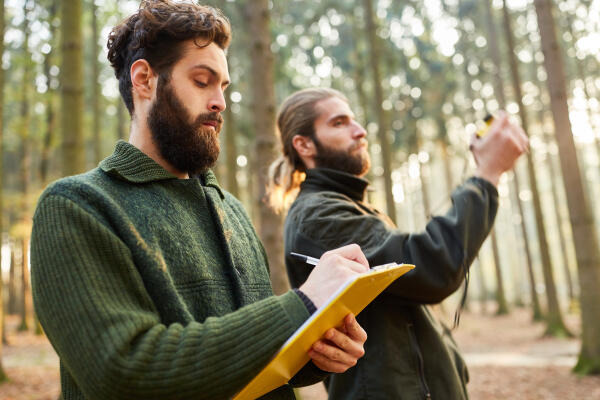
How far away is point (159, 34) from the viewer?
1666 millimetres

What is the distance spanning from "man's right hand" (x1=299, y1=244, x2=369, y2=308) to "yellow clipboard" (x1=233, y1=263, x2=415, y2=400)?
46mm

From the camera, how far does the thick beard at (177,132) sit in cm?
163

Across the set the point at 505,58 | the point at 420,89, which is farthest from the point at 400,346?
the point at 505,58

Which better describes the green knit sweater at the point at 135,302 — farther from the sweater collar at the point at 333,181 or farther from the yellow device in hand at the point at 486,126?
the yellow device in hand at the point at 486,126

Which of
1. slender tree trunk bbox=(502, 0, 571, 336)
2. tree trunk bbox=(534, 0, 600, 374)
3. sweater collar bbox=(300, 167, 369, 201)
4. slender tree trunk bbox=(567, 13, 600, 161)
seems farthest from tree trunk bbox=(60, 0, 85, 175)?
slender tree trunk bbox=(567, 13, 600, 161)

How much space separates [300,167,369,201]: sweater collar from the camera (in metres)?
2.69

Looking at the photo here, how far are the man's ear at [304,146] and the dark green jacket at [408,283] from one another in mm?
491

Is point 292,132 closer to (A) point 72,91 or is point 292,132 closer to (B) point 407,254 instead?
(B) point 407,254

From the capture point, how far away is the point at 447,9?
61.4ft

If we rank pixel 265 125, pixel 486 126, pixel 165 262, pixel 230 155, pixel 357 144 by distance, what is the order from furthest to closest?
1. pixel 230 155
2. pixel 265 125
3. pixel 357 144
4. pixel 486 126
5. pixel 165 262

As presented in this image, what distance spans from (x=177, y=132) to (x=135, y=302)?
2.04 feet

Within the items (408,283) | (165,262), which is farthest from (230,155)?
(165,262)

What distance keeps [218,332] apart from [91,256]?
1.31 ft

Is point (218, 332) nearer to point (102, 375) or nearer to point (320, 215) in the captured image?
point (102, 375)
